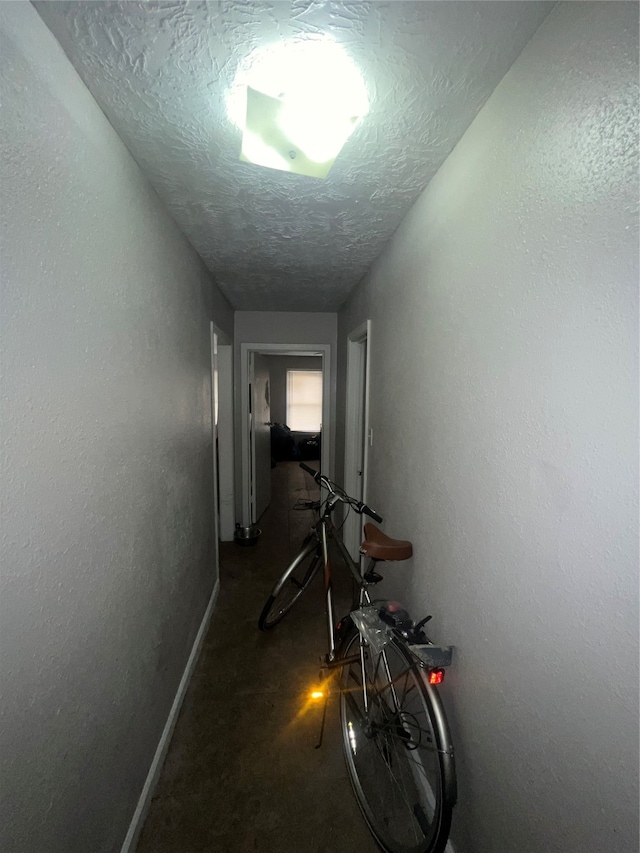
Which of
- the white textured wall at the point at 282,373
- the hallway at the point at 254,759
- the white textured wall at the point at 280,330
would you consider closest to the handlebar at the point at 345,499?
the hallway at the point at 254,759

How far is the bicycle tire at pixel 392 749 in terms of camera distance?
112 centimetres

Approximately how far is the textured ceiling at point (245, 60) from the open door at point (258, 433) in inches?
85.5

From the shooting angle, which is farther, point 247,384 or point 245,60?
point 247,384

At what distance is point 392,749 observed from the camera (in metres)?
1.28

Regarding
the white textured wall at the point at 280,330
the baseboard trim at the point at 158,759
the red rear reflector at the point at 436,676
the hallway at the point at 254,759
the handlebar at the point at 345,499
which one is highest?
the white textured wall at the point at 280,330

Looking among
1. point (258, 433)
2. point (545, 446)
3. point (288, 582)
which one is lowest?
point (288, 582)

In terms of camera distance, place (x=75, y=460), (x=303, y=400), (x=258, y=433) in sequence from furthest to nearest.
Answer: (x=303, y=400) < (x=258, y=433) < (x=75, y=460)

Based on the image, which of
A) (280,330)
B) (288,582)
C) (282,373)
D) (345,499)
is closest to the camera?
(345,499)

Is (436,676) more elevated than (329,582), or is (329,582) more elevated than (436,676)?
(436,676)

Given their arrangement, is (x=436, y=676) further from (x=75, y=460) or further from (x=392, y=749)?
(x=75, y=460)

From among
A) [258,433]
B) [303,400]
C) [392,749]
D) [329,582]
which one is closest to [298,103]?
[329,582]

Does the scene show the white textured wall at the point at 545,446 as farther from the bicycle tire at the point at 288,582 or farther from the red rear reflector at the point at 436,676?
the bicycle tire at the point at 288,582

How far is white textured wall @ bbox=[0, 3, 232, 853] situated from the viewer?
25.6 inches

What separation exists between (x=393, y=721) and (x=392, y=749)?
0.52 feet
